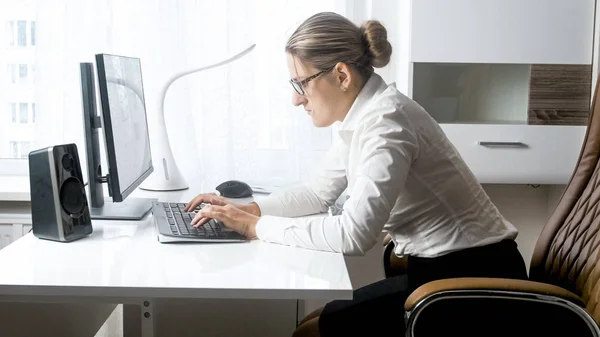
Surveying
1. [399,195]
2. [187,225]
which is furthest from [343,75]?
[187,225]

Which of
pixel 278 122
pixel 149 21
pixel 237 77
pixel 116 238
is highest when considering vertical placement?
pixel 149 21

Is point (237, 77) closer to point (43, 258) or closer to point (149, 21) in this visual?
point (149, 21)

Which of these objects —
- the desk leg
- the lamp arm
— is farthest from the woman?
the lamp arm

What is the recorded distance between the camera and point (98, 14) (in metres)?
2.68

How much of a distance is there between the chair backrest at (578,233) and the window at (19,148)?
1980mm

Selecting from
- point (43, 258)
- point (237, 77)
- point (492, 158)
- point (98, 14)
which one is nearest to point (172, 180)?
point (237, 77)

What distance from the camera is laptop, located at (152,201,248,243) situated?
5.63 feet

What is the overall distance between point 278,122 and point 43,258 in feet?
4.33

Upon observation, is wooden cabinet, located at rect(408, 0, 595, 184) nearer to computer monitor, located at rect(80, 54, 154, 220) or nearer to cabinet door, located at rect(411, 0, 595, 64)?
cabinet door, located at rect(411, 0, 595, 64)

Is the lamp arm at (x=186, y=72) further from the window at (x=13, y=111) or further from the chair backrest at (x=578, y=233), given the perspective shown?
the chair backrest at (x=578, y=233)

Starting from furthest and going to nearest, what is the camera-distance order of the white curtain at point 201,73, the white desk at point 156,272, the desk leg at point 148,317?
the white curtain at point 201,73 → the desk leg at point 148,317 → the white desk at point 156,272

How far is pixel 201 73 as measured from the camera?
8.86 feet

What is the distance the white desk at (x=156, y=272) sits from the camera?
1.37 meters

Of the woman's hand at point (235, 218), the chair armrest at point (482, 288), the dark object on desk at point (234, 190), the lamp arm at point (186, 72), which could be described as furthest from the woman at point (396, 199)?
the lamp arm at point (186, 72)
